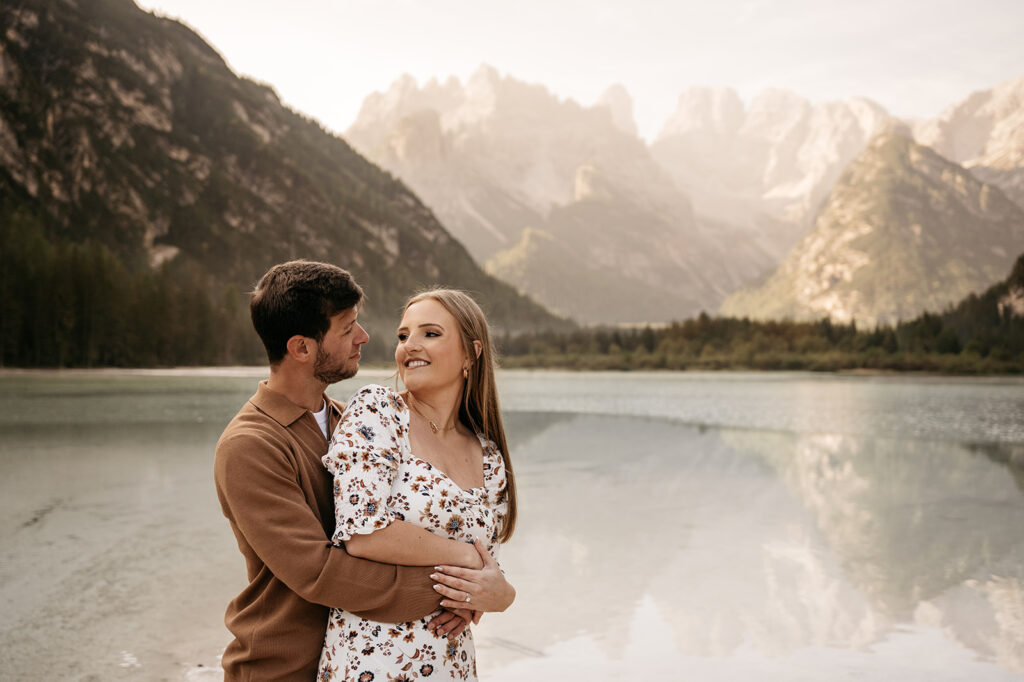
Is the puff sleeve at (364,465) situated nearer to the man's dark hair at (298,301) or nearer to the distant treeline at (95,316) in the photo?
the man's dark hair at (298,301)

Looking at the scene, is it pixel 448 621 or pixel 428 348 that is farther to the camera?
pixel 428 348

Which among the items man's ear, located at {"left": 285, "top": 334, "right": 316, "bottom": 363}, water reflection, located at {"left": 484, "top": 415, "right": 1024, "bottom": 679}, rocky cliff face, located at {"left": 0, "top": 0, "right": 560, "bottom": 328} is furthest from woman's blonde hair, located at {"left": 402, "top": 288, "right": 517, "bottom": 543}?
rocky cliff face, located at {"left": 0, "top": 0, "right": 560, "bottom": 328}

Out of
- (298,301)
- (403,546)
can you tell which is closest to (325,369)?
(298,301)

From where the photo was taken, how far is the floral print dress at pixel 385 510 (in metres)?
2.63

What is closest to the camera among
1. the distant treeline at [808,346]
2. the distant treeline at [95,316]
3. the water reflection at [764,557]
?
the water reflection at [764,557]

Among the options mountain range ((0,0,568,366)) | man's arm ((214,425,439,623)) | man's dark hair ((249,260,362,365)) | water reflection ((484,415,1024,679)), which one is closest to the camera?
man's arm ((214,425,439,623))

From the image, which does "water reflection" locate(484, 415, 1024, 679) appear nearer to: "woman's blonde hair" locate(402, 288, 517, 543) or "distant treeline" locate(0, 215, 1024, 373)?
"woman's blonde hair" locate(402, 288, 517, 543)

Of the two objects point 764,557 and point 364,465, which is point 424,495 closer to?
point 364,465

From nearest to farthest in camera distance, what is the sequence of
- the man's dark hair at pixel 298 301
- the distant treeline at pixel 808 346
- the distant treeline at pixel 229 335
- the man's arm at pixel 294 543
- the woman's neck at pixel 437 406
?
the man's arm at pixel 294 543
the man's dark hair at pixel 298 301
the woman's neck at pixel 437 406
the distant treeline at pixel 229 335
the distant treeline at pixel 808 346

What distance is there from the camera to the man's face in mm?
2938

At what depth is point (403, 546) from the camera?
266 cm

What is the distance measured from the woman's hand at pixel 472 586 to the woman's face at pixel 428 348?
2.07 ft

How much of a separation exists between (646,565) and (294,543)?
→ 23.4 ft

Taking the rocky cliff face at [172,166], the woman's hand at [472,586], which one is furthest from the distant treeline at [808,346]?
the woman's hand at [472,586]
